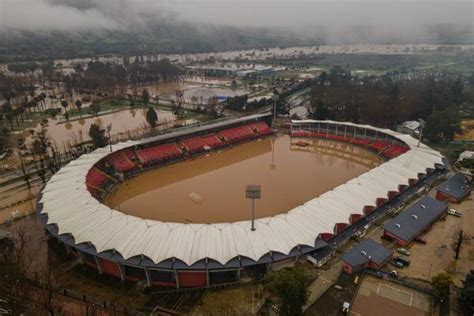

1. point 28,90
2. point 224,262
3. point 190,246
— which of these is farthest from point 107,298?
point 28,90

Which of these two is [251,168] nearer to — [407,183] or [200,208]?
[200,208]

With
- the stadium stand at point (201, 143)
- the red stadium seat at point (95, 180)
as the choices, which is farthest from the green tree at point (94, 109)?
the red stadium seat at point (95, 180)

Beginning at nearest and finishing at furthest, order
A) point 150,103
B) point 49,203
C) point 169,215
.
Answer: point 49,203 → point 169,215 → point 150,103

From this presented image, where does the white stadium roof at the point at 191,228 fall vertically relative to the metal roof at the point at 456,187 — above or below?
above

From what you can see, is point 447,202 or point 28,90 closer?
point 447,202

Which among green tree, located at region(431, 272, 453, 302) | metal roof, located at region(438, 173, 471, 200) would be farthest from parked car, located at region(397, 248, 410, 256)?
metal roof, located at region(438, 173, 471, 200)

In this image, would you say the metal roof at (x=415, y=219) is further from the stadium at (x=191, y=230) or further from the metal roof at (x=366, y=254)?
the metal roof at (x=366, y=254)

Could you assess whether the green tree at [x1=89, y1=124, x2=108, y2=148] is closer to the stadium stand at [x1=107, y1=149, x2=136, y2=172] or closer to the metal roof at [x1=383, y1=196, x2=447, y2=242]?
the stadium stand at [x1=107, y1=149, x2=136, y2=172]
